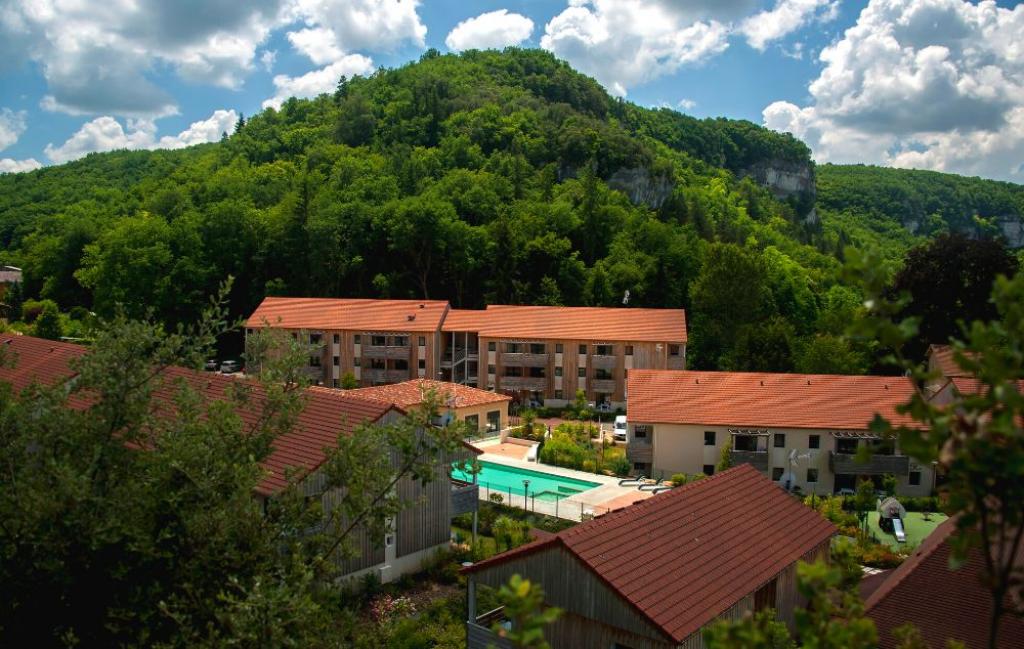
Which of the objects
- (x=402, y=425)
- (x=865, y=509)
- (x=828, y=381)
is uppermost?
(x=402, y=425)

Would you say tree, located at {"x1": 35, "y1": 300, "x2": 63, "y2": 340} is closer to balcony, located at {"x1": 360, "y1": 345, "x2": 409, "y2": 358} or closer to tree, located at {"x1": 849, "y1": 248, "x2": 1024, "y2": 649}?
balcony, located at {"x1": 360, "y1": 345, "x2": 409, "y2": 358}

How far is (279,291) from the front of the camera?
63969 mm

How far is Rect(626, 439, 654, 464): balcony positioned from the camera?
31.1 metres

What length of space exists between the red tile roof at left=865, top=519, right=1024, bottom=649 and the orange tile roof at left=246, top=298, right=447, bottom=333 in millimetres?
39096

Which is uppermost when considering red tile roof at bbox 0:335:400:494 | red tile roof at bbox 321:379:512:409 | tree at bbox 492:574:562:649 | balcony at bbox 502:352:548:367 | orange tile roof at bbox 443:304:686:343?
tree at bbox 492:574:562:649

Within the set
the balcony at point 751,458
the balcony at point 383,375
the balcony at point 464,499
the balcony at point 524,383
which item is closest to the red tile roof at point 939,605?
the balcony at point 464,499

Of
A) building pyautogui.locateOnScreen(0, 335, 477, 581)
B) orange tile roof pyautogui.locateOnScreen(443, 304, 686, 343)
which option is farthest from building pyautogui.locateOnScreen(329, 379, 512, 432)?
building pyautogui.locateOnScreen(0, 335, 477, 581)

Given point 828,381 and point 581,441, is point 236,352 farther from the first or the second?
point 828,381

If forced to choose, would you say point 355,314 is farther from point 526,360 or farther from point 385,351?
point 526,360

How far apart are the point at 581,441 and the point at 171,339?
29.9 m

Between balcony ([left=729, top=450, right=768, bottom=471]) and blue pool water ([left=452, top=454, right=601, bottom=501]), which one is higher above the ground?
balcony ([left=729, top=450, right=768, bottom=471])

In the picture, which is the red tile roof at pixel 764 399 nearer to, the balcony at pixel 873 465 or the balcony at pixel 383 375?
the balcony at pixel 873 465

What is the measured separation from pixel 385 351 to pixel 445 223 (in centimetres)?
1897

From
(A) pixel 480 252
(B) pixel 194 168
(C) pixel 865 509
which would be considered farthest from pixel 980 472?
(B) pixel 194 168
